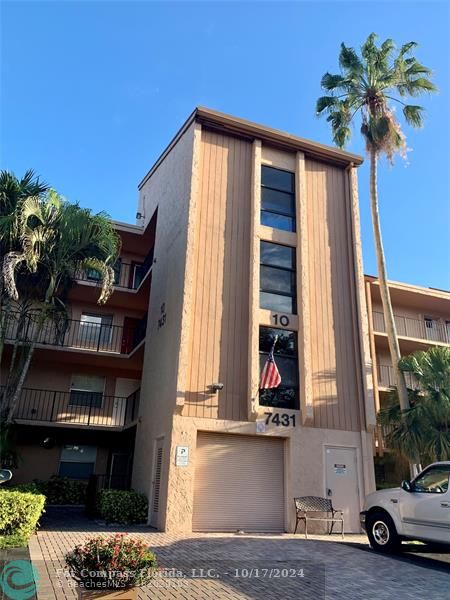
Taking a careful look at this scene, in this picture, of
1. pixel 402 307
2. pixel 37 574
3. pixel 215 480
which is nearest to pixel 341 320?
pixel 215 480

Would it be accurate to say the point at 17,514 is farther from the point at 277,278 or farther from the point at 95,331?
the point at 95,331

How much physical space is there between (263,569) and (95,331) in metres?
14.2

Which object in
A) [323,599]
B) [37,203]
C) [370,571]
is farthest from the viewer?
[37,203]

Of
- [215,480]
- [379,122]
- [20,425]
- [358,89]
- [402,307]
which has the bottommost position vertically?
[215,480]

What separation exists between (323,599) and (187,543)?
4.80 metres

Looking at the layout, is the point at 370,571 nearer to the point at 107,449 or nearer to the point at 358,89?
the point at 107,449

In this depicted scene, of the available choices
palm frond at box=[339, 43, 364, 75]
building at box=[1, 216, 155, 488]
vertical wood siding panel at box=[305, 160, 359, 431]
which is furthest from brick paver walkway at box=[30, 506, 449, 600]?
palm frond at box=[339, 43, 364, 75]

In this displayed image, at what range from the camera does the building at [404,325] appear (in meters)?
20.8

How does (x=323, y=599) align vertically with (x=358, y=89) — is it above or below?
below

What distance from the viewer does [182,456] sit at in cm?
1291

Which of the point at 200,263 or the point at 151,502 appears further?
the point at 200,263

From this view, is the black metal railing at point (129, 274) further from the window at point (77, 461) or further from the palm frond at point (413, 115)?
the palm frond at point (413, 115)

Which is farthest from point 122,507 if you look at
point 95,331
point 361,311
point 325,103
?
point 325,103

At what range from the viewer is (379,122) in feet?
59.6
